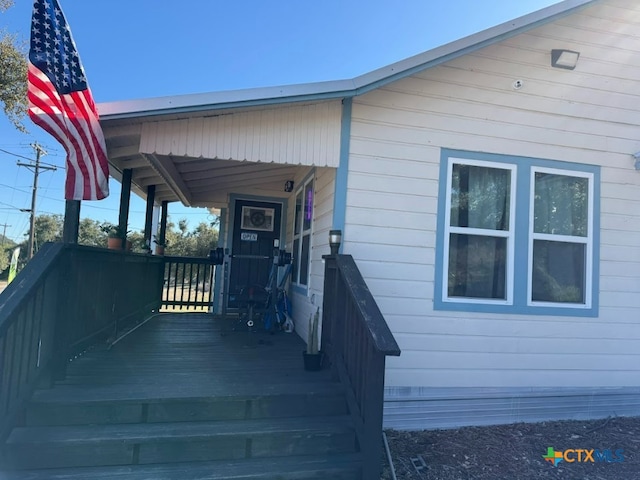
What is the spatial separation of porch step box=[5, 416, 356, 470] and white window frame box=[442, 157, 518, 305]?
1671 millimetres

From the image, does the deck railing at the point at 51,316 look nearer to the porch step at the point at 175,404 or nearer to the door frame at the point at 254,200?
the porch step at the point at 175,404

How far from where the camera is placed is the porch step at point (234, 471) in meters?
2.13

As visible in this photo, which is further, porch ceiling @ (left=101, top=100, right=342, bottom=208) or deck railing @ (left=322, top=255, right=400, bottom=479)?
porch ceiling @ (left=101, top=100, right=342, bottom=208)

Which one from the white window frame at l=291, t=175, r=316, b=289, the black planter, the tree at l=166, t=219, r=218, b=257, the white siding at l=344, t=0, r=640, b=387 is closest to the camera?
the black planter

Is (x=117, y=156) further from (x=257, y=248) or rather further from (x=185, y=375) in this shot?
(x=257, y=248)

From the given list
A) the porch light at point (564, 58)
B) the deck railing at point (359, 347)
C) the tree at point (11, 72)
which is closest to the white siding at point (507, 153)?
the porch light at point (564, 58)

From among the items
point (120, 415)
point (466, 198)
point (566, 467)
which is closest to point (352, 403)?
point (120, 415)

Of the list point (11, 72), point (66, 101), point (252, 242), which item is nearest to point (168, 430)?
point (66, 101)

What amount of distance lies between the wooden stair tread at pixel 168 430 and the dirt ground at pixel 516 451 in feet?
2.13

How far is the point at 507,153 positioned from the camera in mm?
3773

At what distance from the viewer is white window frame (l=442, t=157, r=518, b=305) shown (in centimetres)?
364

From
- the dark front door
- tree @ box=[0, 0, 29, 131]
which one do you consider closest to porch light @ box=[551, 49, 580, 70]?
the dark front door

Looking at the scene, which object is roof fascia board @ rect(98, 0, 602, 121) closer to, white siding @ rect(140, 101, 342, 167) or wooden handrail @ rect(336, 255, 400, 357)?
white siding @ rect(140, 101, 342, 167)

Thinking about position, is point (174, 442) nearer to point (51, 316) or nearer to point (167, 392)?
point (167, 392)
